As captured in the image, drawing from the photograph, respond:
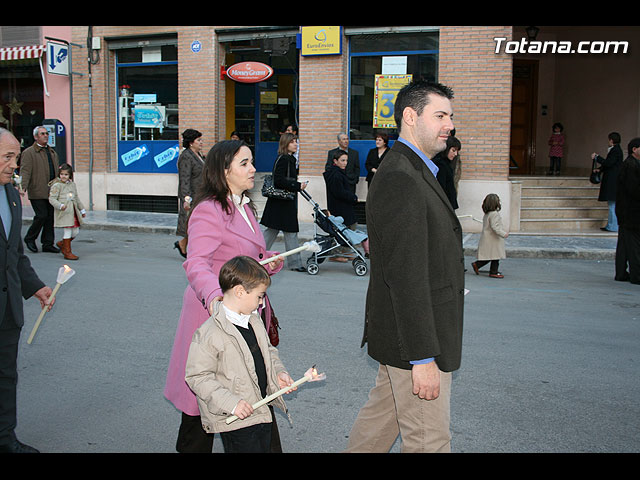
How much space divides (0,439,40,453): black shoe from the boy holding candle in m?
1.53

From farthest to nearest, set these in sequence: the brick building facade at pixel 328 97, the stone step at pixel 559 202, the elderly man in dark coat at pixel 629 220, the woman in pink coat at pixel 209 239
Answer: the stone step at pixel 559 202 < the brick building facade at pixel 328 97 < the elderly man in dark coat at pixel 629 220 < the woman in pink coat at pixel 209 239

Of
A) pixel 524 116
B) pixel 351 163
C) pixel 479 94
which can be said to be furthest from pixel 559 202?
pixel 524 116

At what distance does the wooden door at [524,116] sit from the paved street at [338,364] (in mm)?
10496

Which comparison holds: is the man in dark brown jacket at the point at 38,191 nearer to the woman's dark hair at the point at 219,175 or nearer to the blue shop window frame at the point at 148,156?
the blue shop window frame at the point at 148,156

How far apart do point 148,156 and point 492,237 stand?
38.1 feet

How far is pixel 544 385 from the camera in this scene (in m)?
5.56

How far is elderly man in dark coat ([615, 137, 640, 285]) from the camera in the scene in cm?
986

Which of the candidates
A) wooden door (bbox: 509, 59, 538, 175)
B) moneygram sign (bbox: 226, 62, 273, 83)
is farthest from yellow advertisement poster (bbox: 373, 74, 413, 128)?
wooden door (bbox: 509, 59, 538, 175)

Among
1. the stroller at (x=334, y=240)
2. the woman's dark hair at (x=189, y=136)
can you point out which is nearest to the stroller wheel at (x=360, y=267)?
the stroller at (x=334, y=240)

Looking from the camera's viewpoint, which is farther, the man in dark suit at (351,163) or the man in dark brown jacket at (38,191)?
the man in dark suit at (351,163)

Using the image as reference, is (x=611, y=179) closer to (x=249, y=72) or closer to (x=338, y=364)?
(x=249, y=72)

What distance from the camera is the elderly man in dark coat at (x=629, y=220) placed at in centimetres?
986

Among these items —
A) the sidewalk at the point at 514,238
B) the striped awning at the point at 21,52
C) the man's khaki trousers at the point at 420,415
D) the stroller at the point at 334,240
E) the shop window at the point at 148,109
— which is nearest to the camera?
the man's khaki trousers at the point at 420,415

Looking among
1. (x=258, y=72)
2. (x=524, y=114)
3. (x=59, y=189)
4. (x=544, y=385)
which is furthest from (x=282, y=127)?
(x=544, y=385)
